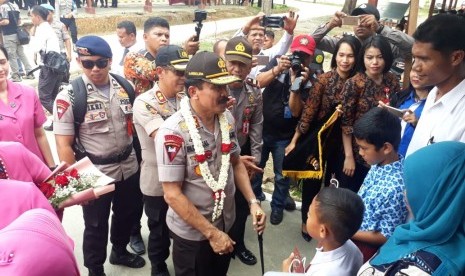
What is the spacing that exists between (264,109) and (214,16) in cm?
2005

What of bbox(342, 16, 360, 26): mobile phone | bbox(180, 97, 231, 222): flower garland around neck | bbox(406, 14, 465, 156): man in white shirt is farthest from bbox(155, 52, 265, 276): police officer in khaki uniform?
bbox(342, 16, 360, 26): mobile phone

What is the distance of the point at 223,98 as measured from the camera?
7.53ft

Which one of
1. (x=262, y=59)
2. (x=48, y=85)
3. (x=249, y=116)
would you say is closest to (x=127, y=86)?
(x=249, y=116)

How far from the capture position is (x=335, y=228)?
6.13ft

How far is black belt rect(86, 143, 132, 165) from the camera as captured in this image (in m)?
3.01

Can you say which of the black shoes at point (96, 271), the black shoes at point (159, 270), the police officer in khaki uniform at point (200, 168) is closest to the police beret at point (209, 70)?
the police officer in khaki uniform at point (200, 168)

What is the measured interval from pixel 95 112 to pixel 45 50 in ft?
15.8

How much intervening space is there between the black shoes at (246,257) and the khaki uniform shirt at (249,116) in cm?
88

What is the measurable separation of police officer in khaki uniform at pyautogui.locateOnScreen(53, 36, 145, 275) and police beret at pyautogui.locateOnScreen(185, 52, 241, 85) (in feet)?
3.25

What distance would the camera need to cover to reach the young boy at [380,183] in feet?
7.00

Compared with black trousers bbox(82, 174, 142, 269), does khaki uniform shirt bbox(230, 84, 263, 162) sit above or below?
above

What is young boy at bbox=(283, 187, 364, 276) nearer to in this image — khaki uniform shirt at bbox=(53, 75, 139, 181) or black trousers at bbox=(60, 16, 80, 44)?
khaki uniform shirt at bbox=(53, 75, 139, 181)

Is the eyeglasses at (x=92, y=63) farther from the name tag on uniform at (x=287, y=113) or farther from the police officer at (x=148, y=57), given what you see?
the name tag on uniform at (x=287, y=113)

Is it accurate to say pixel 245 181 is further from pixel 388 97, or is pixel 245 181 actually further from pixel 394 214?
pixel 388 97
